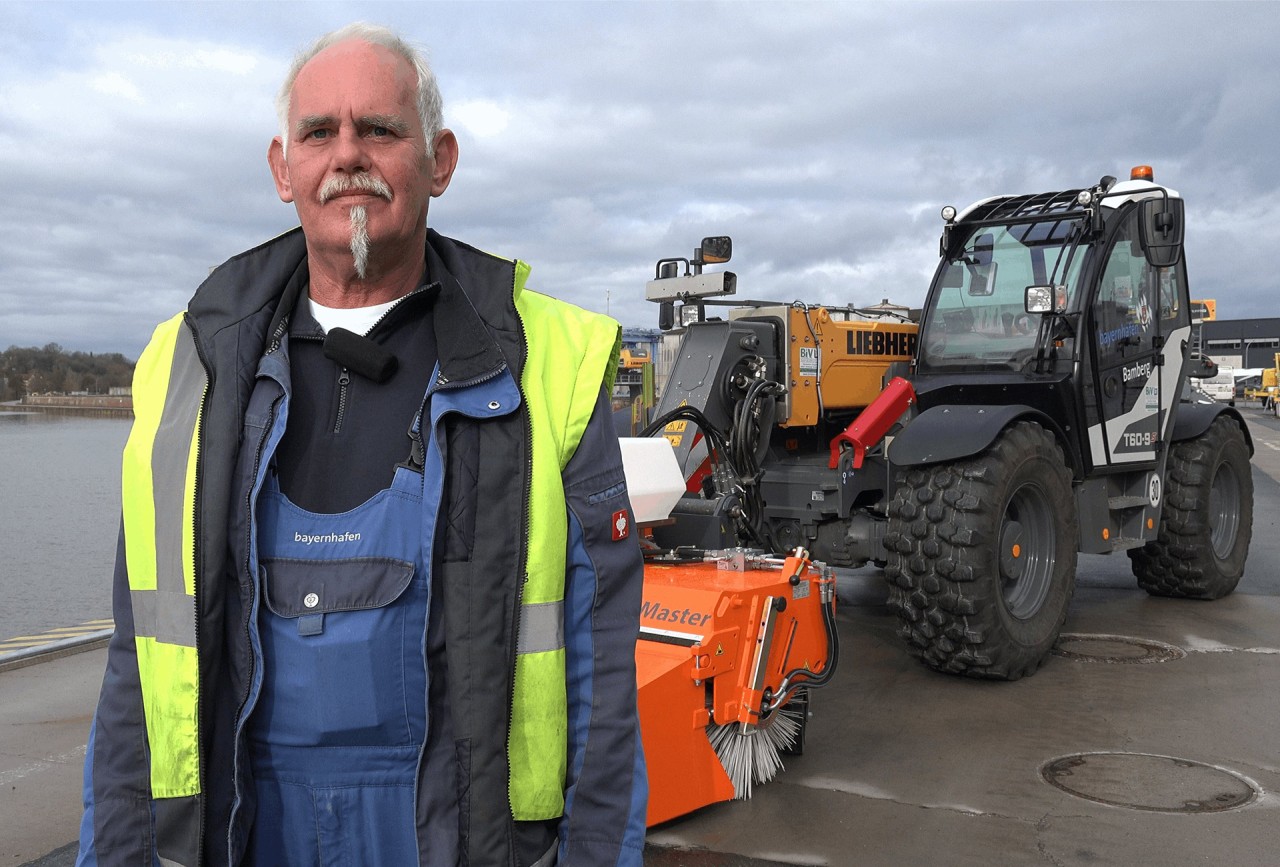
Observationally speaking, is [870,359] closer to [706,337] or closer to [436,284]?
[706,337]

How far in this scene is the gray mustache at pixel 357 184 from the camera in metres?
1.70

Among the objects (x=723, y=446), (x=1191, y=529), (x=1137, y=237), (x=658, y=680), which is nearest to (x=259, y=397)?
(x=658, y=680)

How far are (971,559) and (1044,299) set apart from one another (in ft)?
5.47

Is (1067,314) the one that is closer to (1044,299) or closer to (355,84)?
(1044,299)

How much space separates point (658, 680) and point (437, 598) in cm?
209

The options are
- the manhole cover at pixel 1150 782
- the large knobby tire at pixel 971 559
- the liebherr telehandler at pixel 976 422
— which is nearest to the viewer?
the manhole cover at pixel 1150 782

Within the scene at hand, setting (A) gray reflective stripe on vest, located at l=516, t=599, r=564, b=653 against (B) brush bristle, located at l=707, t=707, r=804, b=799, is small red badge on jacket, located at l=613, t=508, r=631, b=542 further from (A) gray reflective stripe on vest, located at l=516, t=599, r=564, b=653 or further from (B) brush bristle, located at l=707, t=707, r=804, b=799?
(B) brush bristle, located at l=707, t=707, r=804, b=799

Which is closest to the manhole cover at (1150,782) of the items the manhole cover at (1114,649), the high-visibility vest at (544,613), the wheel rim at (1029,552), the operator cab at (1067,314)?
the wheel rim at (1029,552)

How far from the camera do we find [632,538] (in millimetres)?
1775

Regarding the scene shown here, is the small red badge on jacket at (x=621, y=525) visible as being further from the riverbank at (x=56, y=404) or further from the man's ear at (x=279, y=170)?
the riverbank at (x=56, y=404)

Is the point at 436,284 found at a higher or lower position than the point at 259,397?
higher

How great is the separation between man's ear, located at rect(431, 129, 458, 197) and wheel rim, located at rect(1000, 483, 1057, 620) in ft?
14.5

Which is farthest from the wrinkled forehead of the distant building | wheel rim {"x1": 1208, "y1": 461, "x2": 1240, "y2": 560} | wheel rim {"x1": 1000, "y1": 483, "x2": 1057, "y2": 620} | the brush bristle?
the distant building

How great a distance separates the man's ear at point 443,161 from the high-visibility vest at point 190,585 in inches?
14.3
